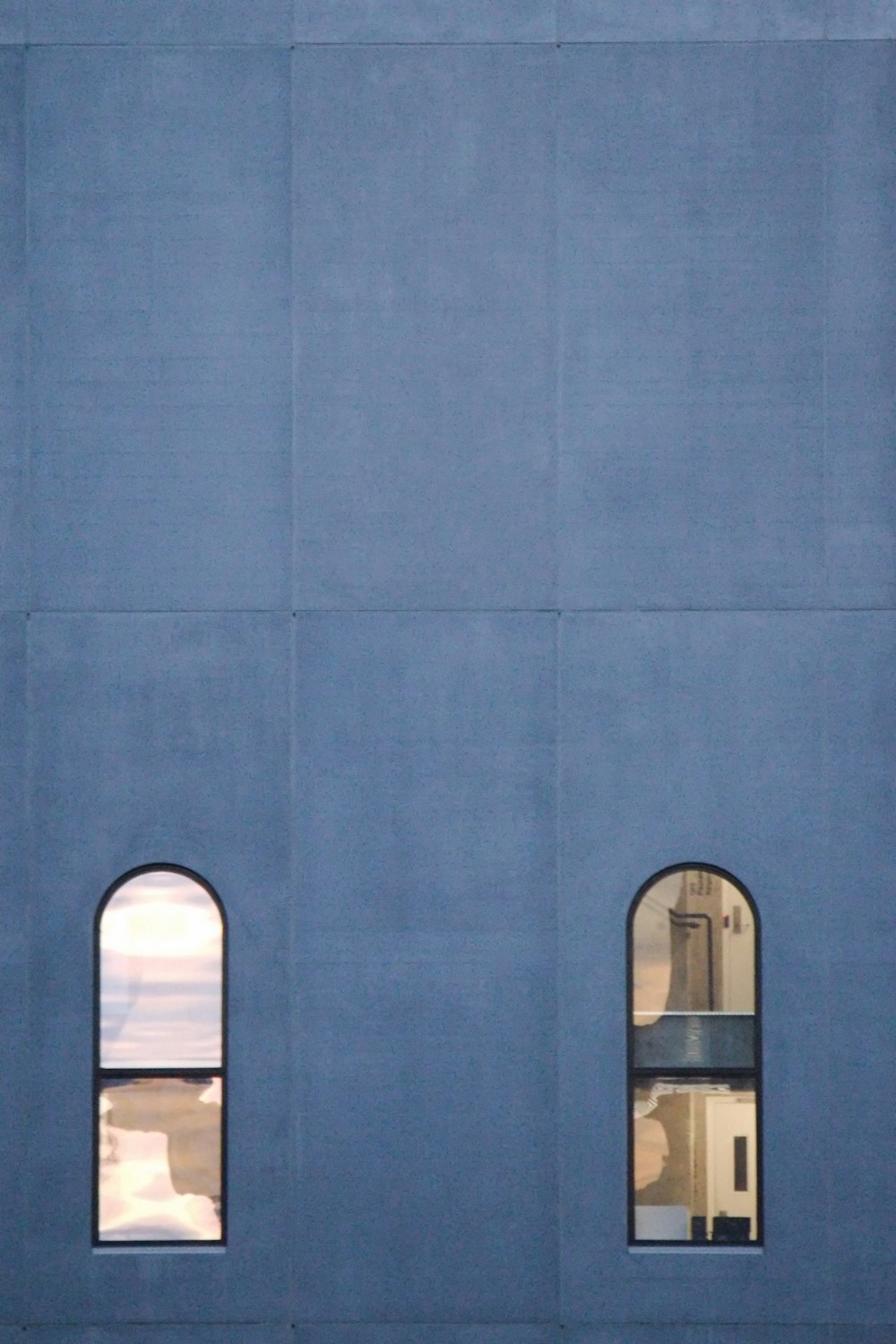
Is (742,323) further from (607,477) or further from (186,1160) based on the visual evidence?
(186,1160)

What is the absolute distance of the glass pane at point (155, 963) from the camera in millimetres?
7328

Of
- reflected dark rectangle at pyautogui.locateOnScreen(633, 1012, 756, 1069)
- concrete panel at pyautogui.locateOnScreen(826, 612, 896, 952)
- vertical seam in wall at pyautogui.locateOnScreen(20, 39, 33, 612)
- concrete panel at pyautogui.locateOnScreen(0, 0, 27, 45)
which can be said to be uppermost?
concrete panel at pyautogui.locateOnScreen(0, 0, 27, 45)

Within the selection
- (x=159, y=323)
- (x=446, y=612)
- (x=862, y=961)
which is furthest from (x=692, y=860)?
(x=159, y=323)

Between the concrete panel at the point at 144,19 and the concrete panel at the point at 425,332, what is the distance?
0.45 meters

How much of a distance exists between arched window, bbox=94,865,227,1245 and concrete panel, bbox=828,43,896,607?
414 cm

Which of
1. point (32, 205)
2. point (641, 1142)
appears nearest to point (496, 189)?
point (32, 205)

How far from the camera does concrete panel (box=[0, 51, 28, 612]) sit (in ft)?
24.0

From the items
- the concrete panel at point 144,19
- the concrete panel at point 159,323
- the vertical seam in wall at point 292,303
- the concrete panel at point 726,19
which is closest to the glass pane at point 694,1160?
the concrete panel at point 159,323

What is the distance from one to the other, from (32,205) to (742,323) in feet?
13.1

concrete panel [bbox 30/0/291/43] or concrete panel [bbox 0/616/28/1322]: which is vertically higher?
concrete panel [bbox 30/0/291/43]

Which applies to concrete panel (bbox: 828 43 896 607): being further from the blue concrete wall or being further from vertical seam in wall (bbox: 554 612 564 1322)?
vertical seam in wall (bbox: 554 612 564 1322)

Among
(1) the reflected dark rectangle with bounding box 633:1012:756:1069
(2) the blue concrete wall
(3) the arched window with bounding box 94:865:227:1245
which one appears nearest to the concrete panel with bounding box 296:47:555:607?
(2) the blue concrete wall

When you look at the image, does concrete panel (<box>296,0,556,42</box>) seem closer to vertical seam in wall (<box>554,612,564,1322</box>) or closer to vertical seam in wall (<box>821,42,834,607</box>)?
vertical seam in wall (<box>821,42,834,607</box>)

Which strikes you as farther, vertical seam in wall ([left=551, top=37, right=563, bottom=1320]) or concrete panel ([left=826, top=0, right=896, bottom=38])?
concrete panel ([left=826, top=0, right=896, bottom=38])
